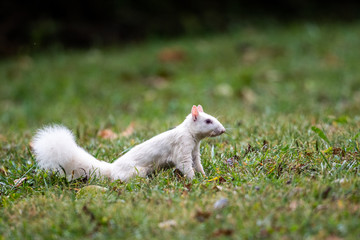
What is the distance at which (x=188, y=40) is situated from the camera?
11.3 meters

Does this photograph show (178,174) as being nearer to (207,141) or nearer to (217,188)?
(217,188)

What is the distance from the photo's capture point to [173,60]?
9688 millimetres

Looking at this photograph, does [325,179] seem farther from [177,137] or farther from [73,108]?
[73,108]

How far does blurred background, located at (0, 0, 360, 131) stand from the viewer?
22.9 ft

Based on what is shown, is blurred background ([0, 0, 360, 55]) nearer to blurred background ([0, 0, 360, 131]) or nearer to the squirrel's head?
blurred background ([0, 0, 360, 131])

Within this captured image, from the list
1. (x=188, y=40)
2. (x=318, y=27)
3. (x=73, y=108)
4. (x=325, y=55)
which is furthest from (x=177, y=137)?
(x=318, y=27)

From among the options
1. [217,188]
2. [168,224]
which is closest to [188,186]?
[217,188]

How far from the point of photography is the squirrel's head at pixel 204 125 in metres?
3.16

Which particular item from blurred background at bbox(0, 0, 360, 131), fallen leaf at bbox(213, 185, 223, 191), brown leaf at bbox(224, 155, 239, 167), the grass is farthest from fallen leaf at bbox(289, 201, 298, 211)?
blurred background at bbox(0, 0, 360, 131)

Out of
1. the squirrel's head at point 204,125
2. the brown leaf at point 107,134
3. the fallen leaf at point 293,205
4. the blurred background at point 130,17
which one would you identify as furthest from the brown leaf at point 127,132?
the blurred background at point 130,17

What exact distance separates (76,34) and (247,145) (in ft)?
28.5

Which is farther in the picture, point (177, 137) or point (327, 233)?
point (177, 137)

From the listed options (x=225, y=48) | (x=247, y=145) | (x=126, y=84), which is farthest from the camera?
(x=225, y=48)

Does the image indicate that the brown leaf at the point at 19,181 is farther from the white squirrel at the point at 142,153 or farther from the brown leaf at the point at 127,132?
A: the brown leaf at the point at 127,132
